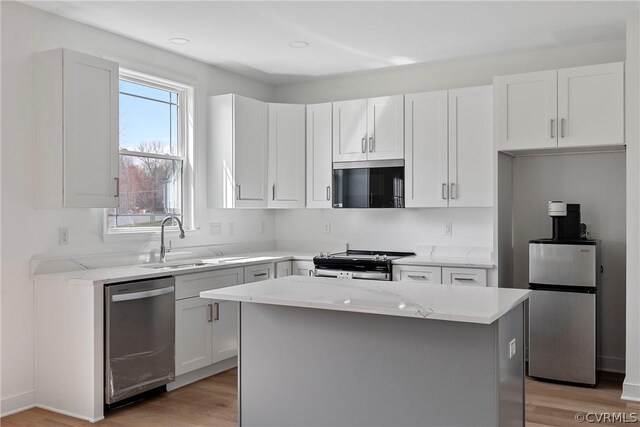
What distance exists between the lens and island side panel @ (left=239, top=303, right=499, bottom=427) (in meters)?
2.47

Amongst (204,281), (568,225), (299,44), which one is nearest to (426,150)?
(568,225)

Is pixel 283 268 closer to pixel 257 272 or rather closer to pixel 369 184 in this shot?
pixel 257 272

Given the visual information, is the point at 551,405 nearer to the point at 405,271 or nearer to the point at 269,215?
the point at 405,271

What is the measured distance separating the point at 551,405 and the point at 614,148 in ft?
6.52

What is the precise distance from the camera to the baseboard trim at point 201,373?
4117 mm

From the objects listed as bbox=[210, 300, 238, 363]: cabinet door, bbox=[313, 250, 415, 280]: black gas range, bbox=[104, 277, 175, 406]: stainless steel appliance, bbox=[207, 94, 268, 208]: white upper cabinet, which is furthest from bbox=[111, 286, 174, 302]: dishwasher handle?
bbox=[313, 250, 415, 280]: black gas range

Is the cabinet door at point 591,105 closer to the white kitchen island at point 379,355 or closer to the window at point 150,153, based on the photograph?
the white kitchen island at point 379,355

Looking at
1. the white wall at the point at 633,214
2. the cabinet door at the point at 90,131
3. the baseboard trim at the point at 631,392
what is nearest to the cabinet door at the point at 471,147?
the white wall at the point at 633,214

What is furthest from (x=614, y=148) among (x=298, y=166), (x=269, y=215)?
(x=269, y=215)

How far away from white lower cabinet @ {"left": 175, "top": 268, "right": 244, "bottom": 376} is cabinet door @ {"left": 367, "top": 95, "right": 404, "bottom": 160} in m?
1.64

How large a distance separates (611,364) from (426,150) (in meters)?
2.28

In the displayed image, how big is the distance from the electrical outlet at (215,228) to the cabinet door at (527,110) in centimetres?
257

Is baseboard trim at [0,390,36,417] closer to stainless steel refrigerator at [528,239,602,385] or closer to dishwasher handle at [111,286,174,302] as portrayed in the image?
dishwasher handle at [111,286,174,302]

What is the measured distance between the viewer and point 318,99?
231 inches
